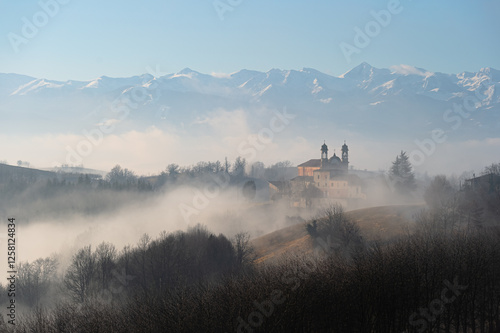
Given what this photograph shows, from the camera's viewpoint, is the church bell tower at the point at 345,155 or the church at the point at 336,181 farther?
the church bell tower at the point at 345,155

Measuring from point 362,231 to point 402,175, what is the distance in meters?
66.0

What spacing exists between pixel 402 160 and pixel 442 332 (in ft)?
360

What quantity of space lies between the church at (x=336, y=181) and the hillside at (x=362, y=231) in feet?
102

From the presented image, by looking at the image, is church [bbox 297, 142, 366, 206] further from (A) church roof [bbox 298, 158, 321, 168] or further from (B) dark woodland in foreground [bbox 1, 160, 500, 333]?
(B) dark woodland in foreground [bbox 1, 160, 500, 333]

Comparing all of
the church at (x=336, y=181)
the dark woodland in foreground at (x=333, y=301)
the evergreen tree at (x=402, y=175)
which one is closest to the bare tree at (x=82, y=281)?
the dark woodland in foreground at (x=333, y=301)

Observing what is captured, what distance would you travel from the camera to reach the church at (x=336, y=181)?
12338 centimetres

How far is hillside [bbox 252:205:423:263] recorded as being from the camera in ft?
238

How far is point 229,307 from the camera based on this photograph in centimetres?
2570

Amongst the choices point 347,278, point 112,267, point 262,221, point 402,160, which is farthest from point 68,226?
point 347,278

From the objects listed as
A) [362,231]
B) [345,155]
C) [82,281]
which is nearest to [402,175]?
[345,155]

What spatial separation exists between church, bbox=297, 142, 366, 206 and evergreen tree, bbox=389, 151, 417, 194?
11850 millimetres

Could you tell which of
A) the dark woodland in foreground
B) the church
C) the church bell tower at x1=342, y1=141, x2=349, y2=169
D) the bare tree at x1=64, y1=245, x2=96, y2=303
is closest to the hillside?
the bare tree at x1=64, y1=245, x2=96, y2=303

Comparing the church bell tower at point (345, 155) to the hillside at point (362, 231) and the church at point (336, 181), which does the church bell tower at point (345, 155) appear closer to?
the church at point (336, 181)

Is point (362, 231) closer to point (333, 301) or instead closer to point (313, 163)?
point (333, 301)
